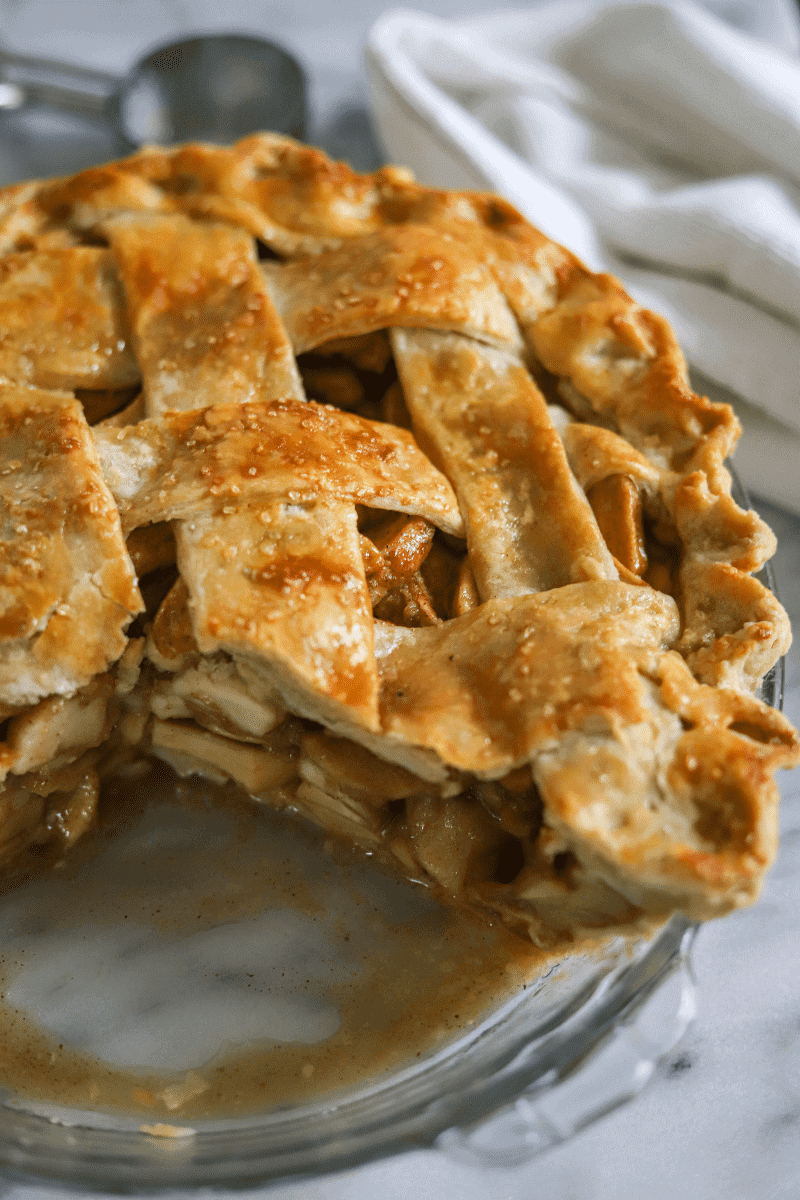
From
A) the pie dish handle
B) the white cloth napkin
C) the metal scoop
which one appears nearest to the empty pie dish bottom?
the pie dish handle

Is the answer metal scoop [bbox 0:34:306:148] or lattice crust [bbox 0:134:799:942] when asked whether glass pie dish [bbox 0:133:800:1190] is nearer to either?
lattice crust [bbox 0:134:799:942]

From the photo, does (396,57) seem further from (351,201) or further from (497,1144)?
(497,1144)

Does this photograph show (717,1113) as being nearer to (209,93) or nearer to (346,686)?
(346,686)

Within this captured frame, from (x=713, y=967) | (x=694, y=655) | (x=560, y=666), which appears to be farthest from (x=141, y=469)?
(x=713, y=967)

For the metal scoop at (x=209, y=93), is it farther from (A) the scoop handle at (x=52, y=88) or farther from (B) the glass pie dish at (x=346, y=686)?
(B) the glass pie dish at (x=346, y=686)

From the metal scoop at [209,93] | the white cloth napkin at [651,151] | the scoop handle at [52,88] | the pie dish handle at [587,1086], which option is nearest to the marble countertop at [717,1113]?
the pie dish handle at [587,1086]

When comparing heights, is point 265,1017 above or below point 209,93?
below

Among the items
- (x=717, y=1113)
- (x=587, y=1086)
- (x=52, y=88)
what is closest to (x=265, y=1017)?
(x=587, y=1086)
